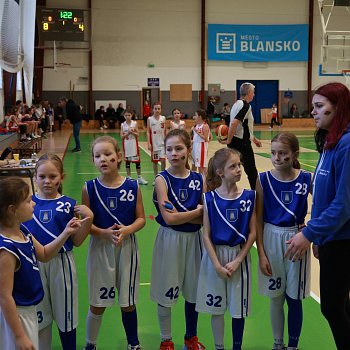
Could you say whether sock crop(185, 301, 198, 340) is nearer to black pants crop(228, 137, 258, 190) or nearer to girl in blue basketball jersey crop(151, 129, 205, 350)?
girl in blue basketball jersey crop(151, 129, 205, 350)

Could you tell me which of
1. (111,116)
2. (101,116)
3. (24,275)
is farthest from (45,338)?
(101,116)

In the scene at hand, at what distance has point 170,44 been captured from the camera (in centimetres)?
2719

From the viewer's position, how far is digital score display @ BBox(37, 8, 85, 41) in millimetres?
23188

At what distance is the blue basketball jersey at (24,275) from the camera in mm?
2287

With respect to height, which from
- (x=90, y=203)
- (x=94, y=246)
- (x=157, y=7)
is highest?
(x=157, y=7)

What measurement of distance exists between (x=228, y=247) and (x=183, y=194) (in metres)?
0.50

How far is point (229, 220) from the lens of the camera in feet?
10.2

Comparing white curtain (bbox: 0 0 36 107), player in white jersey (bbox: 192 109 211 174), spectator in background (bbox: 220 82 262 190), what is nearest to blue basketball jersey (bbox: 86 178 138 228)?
spectator in background (bbox: 220 82 262 190)

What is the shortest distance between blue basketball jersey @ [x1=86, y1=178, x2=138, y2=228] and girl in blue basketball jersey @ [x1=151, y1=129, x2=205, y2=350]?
0.76 feet

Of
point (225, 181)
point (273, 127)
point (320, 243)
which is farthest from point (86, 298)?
point (273, 127)

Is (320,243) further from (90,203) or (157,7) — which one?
(157,7)

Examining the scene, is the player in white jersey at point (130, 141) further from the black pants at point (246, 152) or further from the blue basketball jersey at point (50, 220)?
the blue basketball jersey at point (50, 220)

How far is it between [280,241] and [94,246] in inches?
47.6

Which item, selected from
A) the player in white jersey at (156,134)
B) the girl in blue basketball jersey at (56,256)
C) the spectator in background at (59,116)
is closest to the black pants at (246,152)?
the player in white jersey at (156,134)
